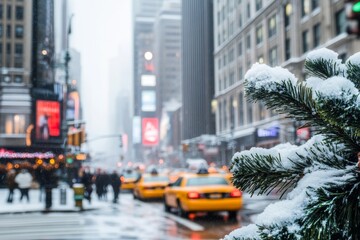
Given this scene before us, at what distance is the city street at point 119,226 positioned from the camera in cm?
1368

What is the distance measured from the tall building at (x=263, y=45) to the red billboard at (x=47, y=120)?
1967cm

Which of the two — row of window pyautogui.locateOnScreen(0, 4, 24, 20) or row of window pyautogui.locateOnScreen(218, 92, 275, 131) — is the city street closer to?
row of window pyautogui.locateOnScreen(218, 92, 275, 131)

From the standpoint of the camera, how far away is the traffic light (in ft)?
17.9

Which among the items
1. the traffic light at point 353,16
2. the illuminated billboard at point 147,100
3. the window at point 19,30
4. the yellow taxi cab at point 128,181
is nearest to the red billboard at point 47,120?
the illuminated billboard at point 147,100

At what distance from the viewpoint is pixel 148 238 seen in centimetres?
1305

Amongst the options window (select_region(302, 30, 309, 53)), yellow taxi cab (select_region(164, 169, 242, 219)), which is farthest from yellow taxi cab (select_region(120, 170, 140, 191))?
yellow taxi cab (select_region(164, 169, 242, 219))

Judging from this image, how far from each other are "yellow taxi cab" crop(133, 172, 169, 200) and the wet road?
22.7 ft

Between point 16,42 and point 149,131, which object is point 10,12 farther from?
point 149,131

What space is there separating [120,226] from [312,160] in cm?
1433

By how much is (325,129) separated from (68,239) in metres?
11.9

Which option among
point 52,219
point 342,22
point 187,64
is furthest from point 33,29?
point 187,64

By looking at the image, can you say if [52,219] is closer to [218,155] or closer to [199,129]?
[218,155]

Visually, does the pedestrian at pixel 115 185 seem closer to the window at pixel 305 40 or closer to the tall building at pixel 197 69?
the window at pixel 305 40

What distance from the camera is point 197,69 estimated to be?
12094cm
